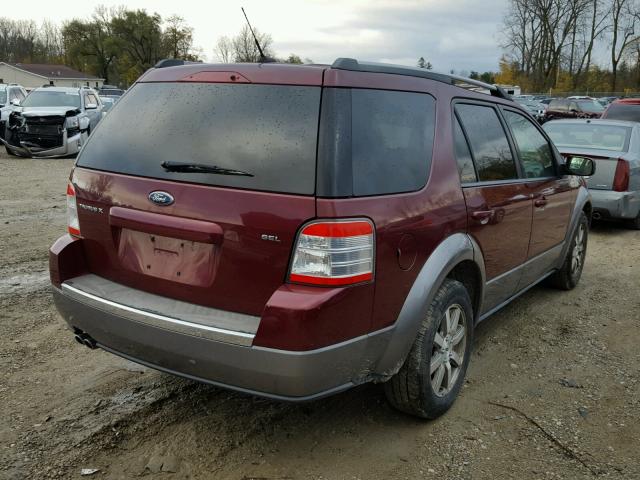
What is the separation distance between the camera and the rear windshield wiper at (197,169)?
8.32 feet

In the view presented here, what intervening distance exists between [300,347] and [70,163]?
1414 cm

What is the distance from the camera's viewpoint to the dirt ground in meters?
2.77

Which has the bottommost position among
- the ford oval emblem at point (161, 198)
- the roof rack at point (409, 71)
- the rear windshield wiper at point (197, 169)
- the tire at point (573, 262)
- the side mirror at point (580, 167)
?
the tire at point (573, 262)

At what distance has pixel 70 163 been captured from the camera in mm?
14805

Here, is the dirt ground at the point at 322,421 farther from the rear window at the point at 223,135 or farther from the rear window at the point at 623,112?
the rear window at the point at 623,112

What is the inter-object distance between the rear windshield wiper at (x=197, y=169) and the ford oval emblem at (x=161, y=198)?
0.12 m

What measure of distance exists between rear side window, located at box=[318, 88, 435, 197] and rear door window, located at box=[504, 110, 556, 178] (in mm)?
1351

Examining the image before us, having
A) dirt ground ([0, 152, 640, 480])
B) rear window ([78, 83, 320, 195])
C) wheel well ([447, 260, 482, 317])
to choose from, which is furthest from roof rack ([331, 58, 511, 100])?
dirt ground ([0, 152, 640, 480])

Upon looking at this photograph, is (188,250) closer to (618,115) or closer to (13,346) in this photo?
(13,346)

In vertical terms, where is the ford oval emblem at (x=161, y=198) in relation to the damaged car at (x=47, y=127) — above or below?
above

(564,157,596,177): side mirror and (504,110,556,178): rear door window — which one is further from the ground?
(504,110,556,178): rear door window

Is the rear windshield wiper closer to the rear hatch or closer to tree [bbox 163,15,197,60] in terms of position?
the rear hatch

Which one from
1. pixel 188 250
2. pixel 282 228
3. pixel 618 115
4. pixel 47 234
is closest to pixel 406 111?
pixel 282 228

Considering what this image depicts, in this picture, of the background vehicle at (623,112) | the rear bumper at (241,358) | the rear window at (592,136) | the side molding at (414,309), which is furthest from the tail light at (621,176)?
the background vehicle at (623,112)
